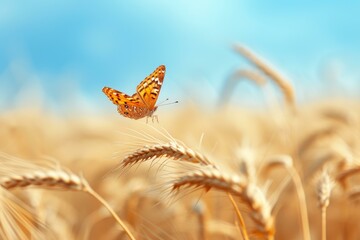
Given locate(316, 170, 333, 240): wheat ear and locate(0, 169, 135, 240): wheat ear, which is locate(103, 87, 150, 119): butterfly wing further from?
locate(316, 170, 333, 240): wheat ear

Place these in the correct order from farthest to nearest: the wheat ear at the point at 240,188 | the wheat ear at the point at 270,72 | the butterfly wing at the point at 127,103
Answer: the wheat ear at the point at 270,72 → the butterfly wing at the point at 127,103 → the wheat ear at the point at 240,188

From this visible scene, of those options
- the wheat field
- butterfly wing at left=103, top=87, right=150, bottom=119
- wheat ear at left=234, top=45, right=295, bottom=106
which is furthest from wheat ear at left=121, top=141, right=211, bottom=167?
wheat ear at left=234, top=45, right=295, bottom=106

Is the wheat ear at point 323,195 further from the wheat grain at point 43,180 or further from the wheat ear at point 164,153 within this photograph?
the wheat grain at point 43,180

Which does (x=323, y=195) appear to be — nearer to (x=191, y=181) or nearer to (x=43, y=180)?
(x=191, y=181)

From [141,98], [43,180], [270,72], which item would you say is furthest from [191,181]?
[270,72]

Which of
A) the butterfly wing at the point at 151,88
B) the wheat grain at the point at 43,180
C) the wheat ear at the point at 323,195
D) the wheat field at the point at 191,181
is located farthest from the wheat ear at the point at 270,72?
the wheat grain at the point at 43,180

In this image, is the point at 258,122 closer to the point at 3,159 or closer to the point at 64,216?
the point at 64,216
